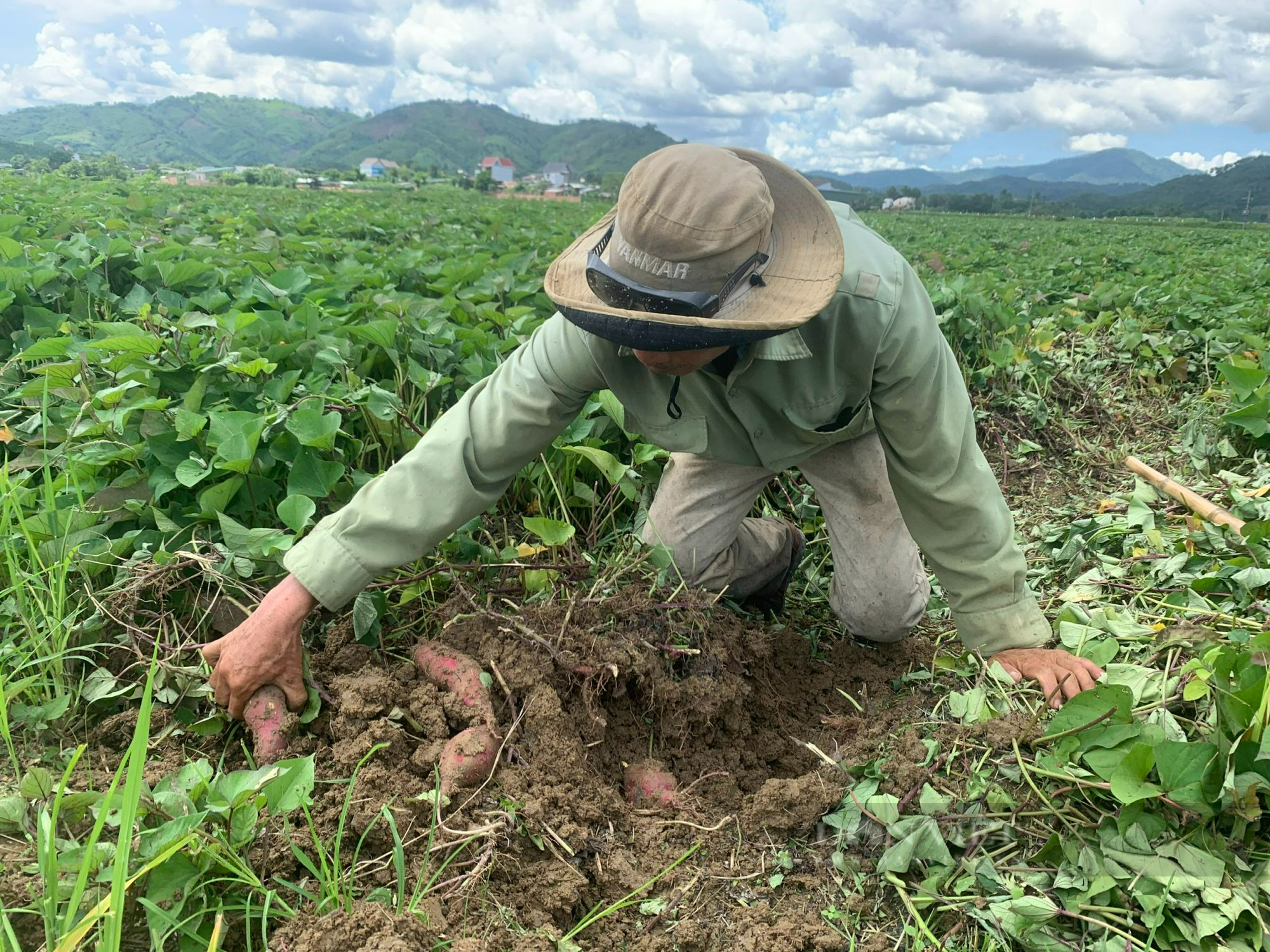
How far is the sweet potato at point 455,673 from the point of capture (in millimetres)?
1614

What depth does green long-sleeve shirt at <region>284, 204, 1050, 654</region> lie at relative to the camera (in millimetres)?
1634

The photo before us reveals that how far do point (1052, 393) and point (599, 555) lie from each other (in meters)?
2.73

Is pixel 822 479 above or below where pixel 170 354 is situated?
below

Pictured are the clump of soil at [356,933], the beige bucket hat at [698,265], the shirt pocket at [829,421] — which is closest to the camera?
the clump of soil at [356,933]

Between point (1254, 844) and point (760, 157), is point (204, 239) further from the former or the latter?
point (1254, 844)

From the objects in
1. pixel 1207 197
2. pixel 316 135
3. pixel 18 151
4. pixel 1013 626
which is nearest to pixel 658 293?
pixel 1013 626

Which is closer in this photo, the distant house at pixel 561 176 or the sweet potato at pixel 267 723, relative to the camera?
the sweet potato at pixel 267 723

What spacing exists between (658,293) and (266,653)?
98 centimetres

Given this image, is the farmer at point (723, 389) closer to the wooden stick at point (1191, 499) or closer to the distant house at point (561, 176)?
the wooden stick at point (1191, 499)

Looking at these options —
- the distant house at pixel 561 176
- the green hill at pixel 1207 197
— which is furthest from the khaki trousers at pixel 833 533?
the distant house at pixel 561 176

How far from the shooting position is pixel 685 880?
1444 mm

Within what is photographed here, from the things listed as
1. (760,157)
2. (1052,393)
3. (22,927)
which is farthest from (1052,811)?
(1052,393)

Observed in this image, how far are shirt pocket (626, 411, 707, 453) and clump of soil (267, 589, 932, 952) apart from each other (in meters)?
0.37

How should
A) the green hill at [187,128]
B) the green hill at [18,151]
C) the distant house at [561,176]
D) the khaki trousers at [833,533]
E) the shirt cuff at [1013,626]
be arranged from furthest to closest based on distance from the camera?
the green hill at [187,128] → the distant house at [561,176] → the green hill at [18,151] → the khaki trousers at [833,533] → the shirt cuff at [1013,626]
